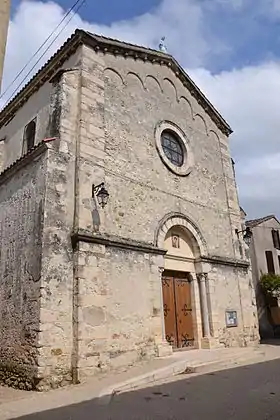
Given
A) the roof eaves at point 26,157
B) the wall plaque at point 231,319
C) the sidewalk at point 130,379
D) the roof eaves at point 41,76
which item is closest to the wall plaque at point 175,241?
the wall plaque at point 231,319

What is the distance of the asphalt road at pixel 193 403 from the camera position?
4.59 meters

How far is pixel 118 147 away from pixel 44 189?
2.78 metres

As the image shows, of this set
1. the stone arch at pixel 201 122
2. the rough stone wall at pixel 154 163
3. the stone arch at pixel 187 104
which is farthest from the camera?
the stone arch at pixel 201 122

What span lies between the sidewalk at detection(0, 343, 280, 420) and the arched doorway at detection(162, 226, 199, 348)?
0.59 meters

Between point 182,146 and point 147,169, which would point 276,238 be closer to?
point 182,146

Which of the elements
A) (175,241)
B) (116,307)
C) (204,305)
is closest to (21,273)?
(116,307)

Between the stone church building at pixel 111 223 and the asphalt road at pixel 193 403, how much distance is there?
1.72 meters

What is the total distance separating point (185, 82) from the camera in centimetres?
1345

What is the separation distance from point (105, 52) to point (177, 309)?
7643 millimetres

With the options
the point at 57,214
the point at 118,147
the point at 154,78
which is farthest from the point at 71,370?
the point at 154,78

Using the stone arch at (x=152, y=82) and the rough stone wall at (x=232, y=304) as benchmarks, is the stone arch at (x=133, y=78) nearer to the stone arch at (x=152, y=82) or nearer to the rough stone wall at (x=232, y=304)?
the stone arch at (x=152, y=82)

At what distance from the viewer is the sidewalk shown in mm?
5477

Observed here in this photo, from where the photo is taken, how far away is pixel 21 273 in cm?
768

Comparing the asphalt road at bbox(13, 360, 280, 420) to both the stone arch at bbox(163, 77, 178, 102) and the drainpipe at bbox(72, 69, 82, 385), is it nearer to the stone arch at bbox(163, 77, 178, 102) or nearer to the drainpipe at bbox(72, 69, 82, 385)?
the drainpipe at bbox(72, 69, 82, 385)
